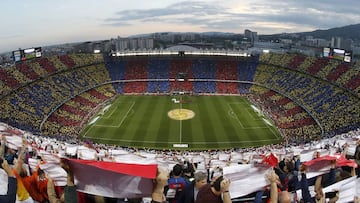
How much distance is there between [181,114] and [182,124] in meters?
5.51

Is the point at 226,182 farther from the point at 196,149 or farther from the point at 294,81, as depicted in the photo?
the point at 294,81

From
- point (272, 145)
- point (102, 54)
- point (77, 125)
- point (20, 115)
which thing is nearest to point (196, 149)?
point (272, 145)

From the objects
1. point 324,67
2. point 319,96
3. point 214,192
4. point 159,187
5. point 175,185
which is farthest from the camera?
point 324,67

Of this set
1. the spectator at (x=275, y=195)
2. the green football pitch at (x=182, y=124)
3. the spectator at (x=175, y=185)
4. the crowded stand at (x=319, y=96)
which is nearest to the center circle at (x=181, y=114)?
the green football pitch at (x=182, y=124)

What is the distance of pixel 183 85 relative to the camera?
7862 centimetres

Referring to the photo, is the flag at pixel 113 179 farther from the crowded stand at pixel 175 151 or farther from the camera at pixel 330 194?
the camera at pixel 330 194

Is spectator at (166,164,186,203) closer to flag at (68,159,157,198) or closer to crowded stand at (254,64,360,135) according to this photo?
flag at (68,159,157,198)

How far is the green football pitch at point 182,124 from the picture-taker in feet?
154

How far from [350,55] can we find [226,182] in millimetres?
68366

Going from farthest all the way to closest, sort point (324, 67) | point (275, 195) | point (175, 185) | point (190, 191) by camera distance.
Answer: point (324, 67), point (175, 185), point (190, 191), point (275, 195)

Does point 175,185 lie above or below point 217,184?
below

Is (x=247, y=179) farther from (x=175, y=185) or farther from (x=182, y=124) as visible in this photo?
(x=182, y=124)

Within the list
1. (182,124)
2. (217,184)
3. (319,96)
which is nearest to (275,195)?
(217,184)

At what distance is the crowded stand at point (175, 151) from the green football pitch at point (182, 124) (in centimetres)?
244
